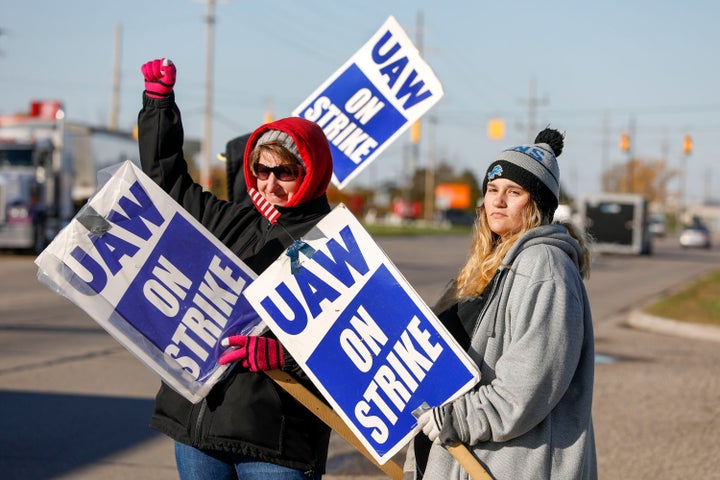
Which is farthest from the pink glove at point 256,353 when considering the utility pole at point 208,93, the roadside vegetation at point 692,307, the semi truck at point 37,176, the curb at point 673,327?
the utility pole at point 208,93

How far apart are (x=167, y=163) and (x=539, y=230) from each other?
1.24 meters

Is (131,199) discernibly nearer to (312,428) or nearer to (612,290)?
(312,428)

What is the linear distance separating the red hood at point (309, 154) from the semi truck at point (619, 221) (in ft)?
126

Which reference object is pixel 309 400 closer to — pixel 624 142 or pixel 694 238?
pixel 624 142

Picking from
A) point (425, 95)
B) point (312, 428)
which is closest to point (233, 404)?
point (312, 428)

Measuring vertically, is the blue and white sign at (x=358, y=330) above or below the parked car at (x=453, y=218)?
below

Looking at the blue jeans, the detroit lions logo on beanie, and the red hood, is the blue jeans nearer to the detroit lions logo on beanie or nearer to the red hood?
the red hood

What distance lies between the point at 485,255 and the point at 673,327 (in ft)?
38.8

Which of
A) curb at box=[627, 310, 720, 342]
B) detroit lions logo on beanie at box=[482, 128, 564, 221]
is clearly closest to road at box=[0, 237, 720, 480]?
curb at box=[627, 310, 720, 342]

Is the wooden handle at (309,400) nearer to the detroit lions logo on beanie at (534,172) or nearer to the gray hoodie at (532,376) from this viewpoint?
the gray hoodie at (532,376)

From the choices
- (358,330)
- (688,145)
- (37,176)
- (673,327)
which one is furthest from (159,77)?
(688,145)

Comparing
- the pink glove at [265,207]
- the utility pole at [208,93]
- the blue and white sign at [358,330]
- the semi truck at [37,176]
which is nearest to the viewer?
the blue and white sign at [358,330]

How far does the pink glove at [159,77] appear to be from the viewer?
3248 mm

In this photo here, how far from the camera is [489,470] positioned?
2738 millimetres
